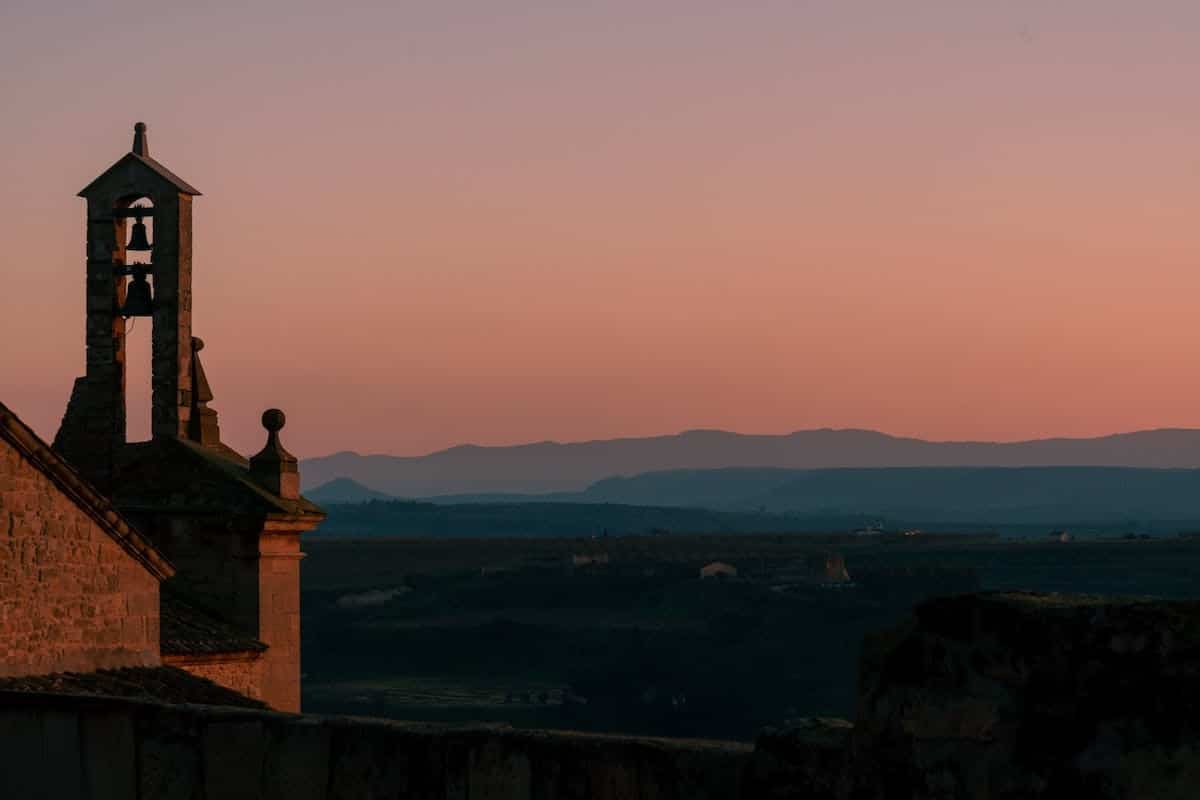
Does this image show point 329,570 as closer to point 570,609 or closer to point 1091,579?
point 570,609

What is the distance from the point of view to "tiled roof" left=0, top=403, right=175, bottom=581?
13477 mm

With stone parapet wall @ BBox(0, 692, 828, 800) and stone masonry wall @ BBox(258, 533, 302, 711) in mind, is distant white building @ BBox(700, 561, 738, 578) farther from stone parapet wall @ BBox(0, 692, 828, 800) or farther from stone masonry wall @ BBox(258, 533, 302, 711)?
stone parapet wall @ BBox(0, 692, 828, 800)

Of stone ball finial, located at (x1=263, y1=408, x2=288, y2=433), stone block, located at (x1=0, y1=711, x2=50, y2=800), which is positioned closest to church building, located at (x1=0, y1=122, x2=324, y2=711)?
stone ball finial, located at (x1=263, y1=408, x2=288, y2=433)

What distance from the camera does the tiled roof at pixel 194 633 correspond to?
17.0 m

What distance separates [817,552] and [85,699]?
15307 cm

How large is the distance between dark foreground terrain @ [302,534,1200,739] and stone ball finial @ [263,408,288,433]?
39.7 metres

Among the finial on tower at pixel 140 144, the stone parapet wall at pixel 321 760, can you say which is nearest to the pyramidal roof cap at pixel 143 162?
the finial on tower at pixel 140 144

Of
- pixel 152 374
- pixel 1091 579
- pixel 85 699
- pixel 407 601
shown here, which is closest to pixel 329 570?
pixel 407 601

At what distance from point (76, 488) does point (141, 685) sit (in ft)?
4.68

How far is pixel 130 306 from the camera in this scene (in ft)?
65.5

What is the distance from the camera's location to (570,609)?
109500 millimetres

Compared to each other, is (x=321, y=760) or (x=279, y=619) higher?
(x=279, y=619)

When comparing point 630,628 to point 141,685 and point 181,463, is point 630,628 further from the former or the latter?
point 141,685

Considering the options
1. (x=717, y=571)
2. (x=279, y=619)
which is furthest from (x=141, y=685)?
(x=717, y=571)
